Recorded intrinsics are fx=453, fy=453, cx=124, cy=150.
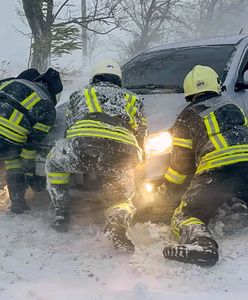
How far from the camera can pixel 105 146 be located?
11.7 ft

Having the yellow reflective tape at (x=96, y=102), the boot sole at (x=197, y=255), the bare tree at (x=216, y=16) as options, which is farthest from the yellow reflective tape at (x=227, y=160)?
the bare tree at (x=216, y=16)

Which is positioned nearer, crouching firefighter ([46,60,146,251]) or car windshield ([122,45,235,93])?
crouching firefighter ([46,60,146,251])

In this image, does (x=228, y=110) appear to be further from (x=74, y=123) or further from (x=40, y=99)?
(x=40, y=99)

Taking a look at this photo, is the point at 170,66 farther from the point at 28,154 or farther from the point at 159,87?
the point at 28,154

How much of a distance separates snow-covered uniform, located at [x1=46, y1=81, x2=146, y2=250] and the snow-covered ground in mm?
274

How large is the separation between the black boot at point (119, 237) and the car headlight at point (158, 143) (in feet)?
2.56

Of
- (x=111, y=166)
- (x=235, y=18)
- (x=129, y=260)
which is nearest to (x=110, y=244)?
(x=129, y=260)

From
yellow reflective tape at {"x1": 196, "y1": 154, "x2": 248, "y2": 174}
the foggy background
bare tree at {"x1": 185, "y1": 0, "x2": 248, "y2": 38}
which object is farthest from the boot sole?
bare tree at {"x1": 185, "y1": 0, "x2": 248, "y2": 38}

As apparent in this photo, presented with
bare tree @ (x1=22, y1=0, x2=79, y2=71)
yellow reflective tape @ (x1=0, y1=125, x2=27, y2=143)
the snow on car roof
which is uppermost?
bare tree @ (x1=22, y1=0, x2=79, y2=71)

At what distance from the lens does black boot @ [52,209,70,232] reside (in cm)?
387

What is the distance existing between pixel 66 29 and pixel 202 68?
855 centimetres

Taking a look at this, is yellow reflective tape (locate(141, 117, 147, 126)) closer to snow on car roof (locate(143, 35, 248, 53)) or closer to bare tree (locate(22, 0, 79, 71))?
snow on car roof (locate(143, 35, 248, 53))

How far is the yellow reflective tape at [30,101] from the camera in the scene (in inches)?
165

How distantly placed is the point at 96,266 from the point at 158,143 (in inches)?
51.1
